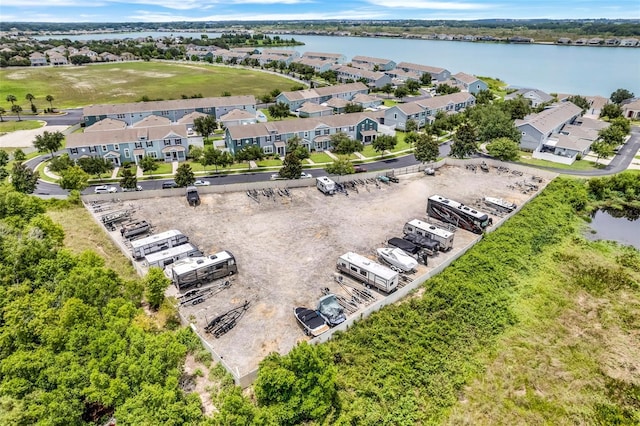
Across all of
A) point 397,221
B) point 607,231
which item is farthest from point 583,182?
point 397,221

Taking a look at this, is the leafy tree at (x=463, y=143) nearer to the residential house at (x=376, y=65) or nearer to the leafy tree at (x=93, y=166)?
the leafy tree at (x=93, y=166)

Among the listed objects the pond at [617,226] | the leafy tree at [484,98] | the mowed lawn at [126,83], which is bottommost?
the pond at [617,226]

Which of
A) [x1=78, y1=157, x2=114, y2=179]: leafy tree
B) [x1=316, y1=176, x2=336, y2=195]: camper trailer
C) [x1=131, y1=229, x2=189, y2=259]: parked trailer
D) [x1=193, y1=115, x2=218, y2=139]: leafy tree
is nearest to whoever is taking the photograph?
[x1=131, y1=229, x2=189, y2=259]: parked trailer

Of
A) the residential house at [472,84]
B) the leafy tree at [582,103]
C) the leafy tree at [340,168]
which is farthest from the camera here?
the residential house at [472,84]

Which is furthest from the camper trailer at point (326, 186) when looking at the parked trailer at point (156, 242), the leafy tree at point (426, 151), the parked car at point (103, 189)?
the parked car at point (103, 189)

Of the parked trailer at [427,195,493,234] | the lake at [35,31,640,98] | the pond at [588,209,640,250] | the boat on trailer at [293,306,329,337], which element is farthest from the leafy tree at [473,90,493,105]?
the boat on trailer at [293,306,329,337]

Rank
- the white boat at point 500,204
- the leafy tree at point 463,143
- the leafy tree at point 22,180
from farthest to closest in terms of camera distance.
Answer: the leafy tree at point 463,143 → the leafy tree at point 22,180 → the white boat at point 500,204

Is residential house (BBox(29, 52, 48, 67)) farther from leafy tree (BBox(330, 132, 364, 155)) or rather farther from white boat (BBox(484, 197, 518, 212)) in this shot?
white boat (BBox(484, 197, 518, 212))
